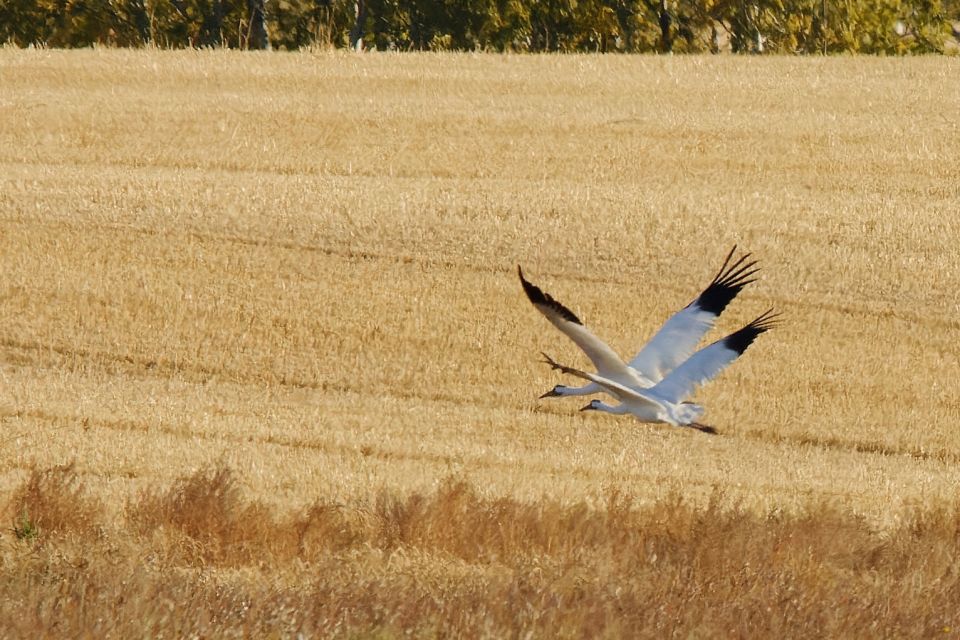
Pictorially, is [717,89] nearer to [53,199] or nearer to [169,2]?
[53,199]

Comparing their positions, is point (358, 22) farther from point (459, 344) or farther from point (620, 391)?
point (620, 391)

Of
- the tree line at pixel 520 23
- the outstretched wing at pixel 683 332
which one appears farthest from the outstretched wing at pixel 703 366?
the tree line at pixel 520 23

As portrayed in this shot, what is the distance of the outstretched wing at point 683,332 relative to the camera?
1052cm

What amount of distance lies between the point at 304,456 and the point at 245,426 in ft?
3.58

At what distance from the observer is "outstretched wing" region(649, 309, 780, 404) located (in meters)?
9.99

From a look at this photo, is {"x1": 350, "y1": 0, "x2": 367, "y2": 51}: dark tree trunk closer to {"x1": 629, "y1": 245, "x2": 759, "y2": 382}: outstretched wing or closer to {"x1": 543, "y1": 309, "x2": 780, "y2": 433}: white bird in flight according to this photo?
{"x1": 629, "y1": 245, "x2": 759, "y2": 382}: outstretched wing

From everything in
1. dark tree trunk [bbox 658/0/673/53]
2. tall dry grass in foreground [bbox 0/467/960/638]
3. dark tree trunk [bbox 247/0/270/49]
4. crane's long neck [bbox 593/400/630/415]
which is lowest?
tall dry grass in foreground [bbox 0/467/960/638]

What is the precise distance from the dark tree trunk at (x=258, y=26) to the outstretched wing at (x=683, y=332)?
3060 centimetres

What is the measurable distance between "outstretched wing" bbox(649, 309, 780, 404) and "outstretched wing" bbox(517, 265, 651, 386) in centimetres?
20

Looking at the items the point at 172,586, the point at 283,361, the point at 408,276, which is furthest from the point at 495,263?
the point at 172,586

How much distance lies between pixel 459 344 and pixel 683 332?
536 centimetres

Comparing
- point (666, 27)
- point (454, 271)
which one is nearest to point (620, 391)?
point (454, 271)

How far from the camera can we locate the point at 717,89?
83.9ft

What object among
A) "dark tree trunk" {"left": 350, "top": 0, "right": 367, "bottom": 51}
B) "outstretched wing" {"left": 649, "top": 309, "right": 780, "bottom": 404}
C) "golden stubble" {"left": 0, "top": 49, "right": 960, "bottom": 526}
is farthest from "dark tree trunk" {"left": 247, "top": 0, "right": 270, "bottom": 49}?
"outstretched wing" {"left": 649, "top": 309, "right": 780, "bottom": 404}
